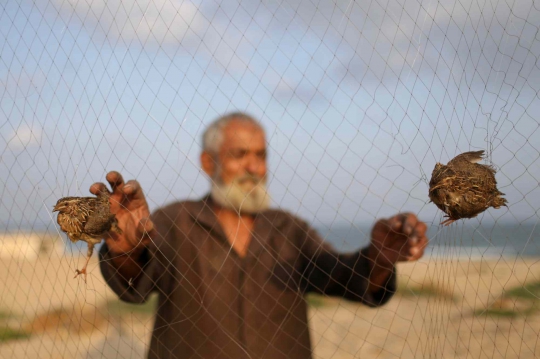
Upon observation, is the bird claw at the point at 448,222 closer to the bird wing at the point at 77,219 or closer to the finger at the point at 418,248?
the finger at the point at 418,248

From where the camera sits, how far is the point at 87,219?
254 cm

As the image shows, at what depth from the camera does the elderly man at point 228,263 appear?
2.62 meters

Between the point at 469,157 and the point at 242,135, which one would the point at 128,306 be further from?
the point at 469,157

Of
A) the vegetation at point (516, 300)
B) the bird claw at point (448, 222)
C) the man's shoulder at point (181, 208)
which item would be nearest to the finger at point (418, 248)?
the bird claw at point (448, 222)

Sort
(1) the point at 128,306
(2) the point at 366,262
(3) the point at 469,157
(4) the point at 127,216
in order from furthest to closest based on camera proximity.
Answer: (1) the point at 128,306, (4) the point at 127,216, (2) the point at 366,262, (3) the point at 469,157

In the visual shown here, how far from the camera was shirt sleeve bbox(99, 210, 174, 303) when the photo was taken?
268cm

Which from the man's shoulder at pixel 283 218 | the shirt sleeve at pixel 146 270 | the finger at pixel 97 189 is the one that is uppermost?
the man's shoulder at pixel 283 218

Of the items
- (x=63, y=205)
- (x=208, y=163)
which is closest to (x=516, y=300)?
(x=208, y=163)

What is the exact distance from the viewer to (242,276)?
8.75ft

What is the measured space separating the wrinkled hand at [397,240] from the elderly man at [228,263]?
0.46ft

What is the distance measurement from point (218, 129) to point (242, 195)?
12.2 inches

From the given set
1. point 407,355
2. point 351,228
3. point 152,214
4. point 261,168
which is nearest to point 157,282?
point 152,214

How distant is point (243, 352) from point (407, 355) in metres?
4.05

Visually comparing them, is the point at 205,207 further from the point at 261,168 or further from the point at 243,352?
the point at 243,352
